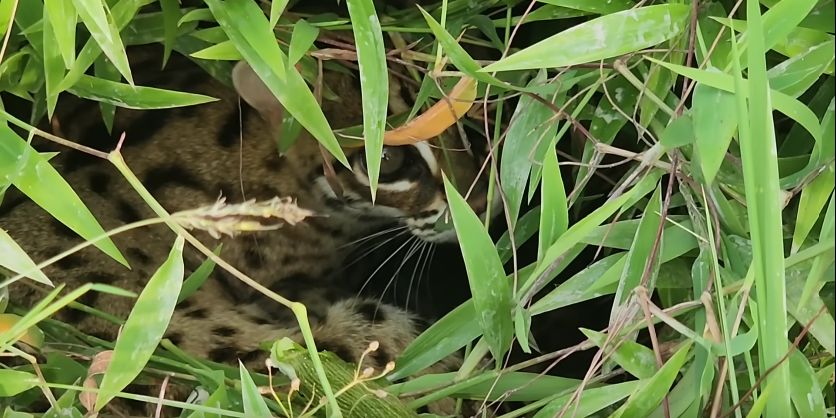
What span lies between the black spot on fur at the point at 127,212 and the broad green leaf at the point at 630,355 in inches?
31.1

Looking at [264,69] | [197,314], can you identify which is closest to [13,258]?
[264,69]

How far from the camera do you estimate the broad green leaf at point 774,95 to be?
0.78 m

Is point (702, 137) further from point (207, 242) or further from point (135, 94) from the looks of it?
point (207, 242)

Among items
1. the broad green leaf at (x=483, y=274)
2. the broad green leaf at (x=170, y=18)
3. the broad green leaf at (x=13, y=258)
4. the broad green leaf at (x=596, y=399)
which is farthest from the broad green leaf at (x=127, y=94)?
the broad green leaf at (x=596, y=399)

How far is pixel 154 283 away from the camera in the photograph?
2.67 feet

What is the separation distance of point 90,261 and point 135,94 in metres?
0.36

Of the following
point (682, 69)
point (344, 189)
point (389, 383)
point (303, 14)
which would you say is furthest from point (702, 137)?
point (344, 189)

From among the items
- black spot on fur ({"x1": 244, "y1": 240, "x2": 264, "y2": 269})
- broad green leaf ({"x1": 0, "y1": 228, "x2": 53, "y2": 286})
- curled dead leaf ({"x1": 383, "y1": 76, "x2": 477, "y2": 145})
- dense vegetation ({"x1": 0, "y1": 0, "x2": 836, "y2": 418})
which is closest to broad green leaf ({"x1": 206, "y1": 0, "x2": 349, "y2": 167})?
dense vegetation ({"x1": 0, "y1": 0, "x2": 836, "y2": 418})

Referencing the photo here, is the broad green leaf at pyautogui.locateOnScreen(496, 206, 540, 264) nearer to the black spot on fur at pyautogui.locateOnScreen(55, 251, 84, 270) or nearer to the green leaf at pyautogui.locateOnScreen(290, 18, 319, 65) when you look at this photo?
the green leaf at pyautogui.locateOnScreen(290, 18, 319, 65)

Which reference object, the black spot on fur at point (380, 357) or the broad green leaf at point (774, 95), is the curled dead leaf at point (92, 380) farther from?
the broad green leaf at point (774, 95)

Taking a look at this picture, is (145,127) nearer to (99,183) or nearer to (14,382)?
(99,183)

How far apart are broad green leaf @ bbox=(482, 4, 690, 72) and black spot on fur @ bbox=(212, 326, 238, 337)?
625 millimetres

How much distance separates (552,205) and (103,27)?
1.63ft

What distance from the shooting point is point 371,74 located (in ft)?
3.00
